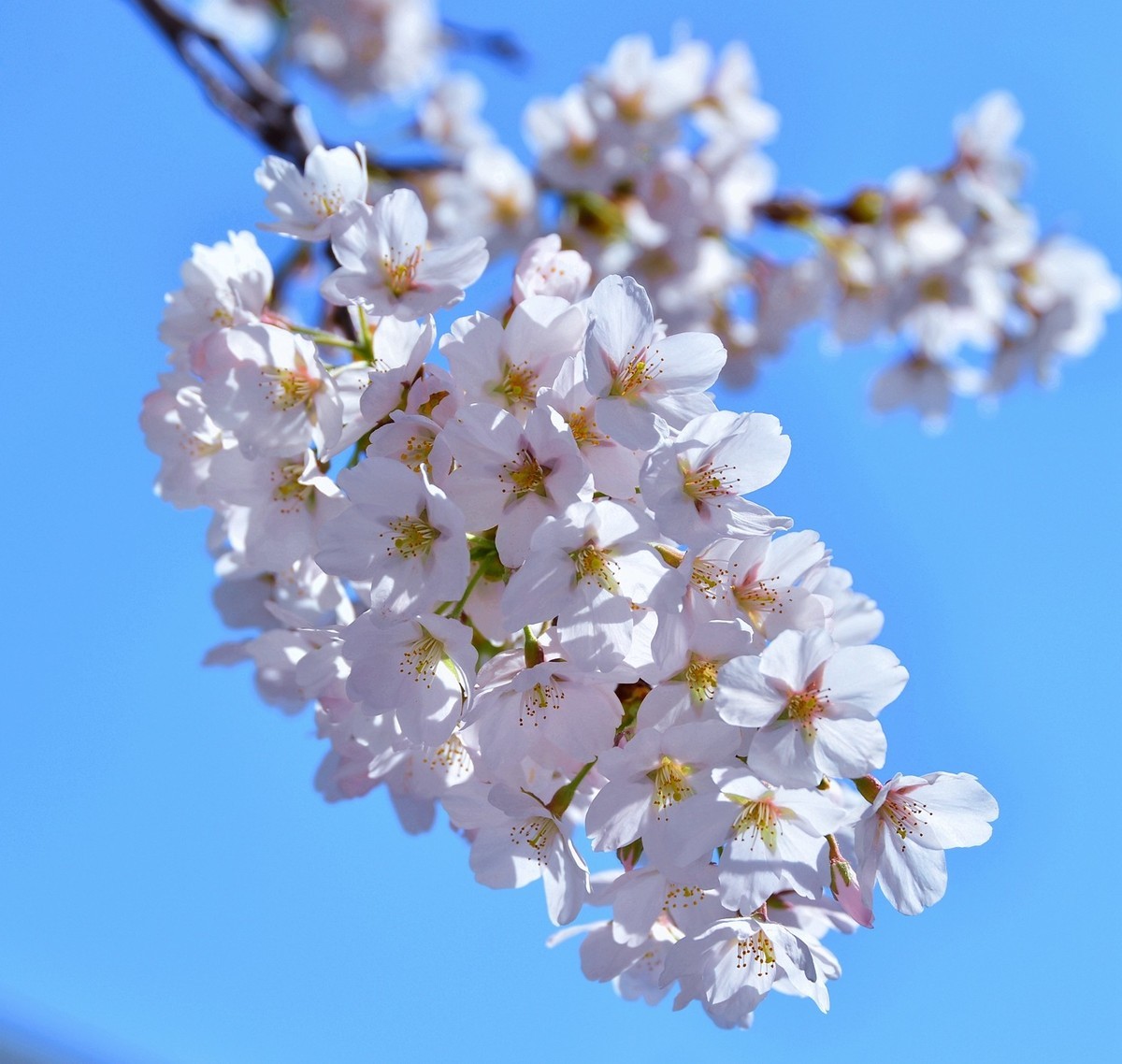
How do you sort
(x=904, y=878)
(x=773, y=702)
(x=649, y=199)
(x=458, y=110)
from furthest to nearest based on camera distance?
1. (x=458, y=110)
2. (x=649, y=199)
3. (x=904, y=878)
4. (x=773, y=702)

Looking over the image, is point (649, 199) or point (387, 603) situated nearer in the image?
point (387, 603)

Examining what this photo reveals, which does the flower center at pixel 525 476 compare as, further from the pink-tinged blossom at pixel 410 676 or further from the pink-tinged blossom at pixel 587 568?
the pink-tinged blossom at pixel 410 676

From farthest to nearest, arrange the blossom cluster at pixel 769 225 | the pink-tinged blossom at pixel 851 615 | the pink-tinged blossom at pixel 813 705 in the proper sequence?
1. the blossom cluster at pixel 769 225
2. the pink-tinged blossom at pixel 851 615
3. the pink-tinged blossom at pixel 813 705

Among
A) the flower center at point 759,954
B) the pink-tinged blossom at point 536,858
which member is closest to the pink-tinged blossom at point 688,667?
the pink-tinged blossom at point 536,858

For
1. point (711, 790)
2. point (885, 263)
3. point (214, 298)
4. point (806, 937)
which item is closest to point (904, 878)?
point (806, 937)

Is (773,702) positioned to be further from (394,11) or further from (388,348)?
(394,11)

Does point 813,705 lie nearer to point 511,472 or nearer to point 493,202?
point 511,472
